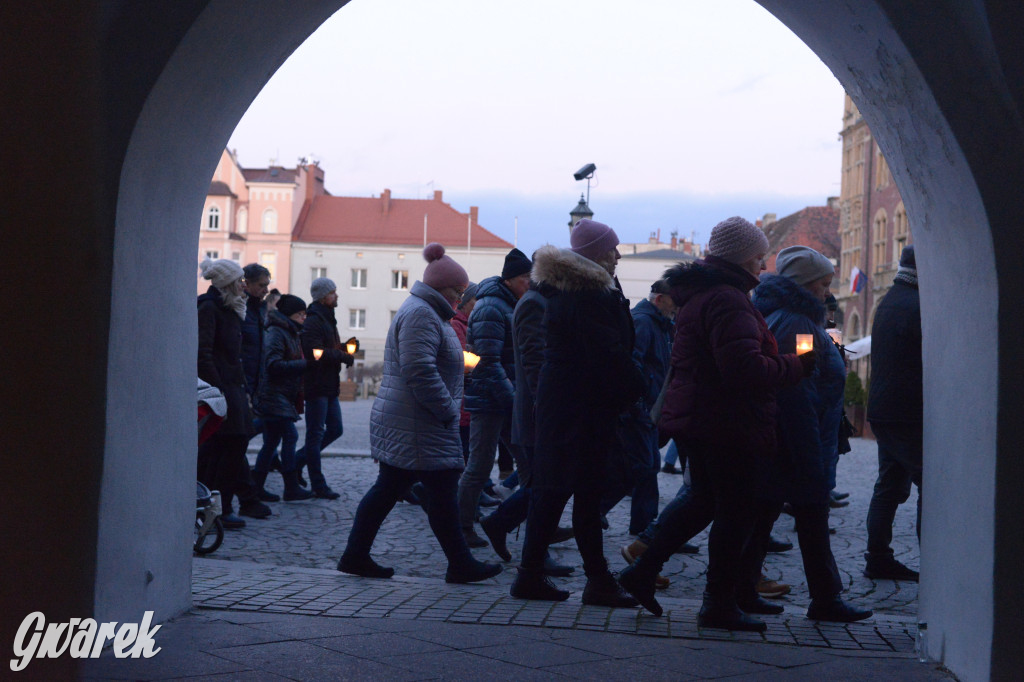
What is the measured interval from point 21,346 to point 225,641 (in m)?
1.57

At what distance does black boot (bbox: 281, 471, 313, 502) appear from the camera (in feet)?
33.0

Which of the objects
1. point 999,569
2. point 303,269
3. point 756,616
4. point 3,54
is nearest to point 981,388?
point 999,569

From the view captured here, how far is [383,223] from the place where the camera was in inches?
3238

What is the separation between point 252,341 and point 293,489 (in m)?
1.49

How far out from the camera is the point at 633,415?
6.90 meters

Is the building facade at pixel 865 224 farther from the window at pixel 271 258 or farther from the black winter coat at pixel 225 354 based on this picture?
the black winter coat at pixel 225 354

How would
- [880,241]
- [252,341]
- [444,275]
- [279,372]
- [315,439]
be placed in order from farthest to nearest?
[880,241]
[315,439]
[279,372]
[252,341]
[444,275]

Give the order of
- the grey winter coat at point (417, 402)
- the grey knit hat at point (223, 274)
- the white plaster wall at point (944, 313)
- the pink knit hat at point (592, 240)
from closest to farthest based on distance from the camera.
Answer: the white plaster wall at point (944, 313) → the pink knit hat at point (592, 240) → the grey winter coat at point (417, 402) → the grey knit hat at point (223, 274)

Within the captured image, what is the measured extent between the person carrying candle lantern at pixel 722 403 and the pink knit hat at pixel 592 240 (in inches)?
23.9

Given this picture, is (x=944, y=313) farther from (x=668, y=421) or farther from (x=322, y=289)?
(x=322, y=289)

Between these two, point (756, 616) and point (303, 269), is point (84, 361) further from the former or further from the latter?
point (303, 269)

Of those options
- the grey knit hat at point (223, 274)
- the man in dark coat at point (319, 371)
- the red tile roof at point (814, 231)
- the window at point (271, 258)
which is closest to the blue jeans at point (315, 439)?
the man in dark coat at point (319, 371)

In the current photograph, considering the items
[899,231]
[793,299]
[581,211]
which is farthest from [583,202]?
[899,231]

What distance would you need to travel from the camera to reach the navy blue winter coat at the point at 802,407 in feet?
18.4
